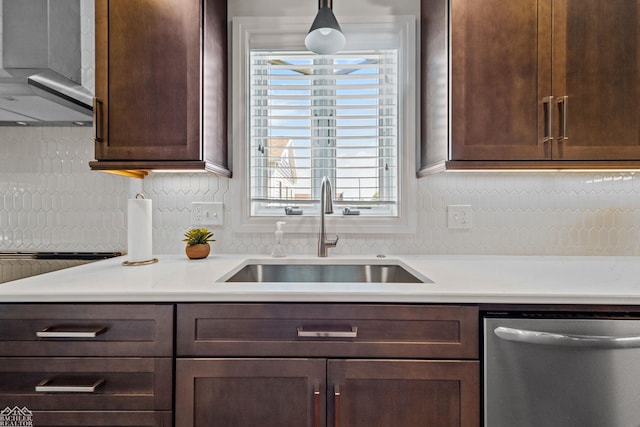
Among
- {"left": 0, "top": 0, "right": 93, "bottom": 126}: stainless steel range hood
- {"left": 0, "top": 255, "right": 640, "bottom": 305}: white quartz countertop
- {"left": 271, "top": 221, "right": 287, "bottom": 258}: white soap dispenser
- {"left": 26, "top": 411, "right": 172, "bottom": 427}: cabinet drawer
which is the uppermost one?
{"left": 0, "top": 0, "right": 93, "bottom": 126}: stainless steel range hood

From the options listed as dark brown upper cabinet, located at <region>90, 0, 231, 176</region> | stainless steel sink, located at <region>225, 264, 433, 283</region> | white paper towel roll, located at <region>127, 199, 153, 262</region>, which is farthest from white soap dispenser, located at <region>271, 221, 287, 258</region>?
white paper towel roll, located at <region>127, 199, 153, 262</region>

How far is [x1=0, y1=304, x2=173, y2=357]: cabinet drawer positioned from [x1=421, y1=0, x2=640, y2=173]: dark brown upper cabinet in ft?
4.04

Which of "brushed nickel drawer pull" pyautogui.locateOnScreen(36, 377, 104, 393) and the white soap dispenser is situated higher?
the white soap dispenser

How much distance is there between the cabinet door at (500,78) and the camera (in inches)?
49.4

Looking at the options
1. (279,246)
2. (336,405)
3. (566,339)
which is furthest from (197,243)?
(566,339)

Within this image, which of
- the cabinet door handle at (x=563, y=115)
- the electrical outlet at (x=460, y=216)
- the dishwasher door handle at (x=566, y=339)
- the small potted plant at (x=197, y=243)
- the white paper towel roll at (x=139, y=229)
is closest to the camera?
the dishwasher door handle at (x=566, y=339)

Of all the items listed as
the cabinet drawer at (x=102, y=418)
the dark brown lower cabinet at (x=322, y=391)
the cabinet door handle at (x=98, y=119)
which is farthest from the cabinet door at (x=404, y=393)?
the cabinet door handle at (x=98, y=119)

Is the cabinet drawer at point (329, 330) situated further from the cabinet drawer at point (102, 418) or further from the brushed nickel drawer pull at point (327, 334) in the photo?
the cabinet drawer at point (102, 418)

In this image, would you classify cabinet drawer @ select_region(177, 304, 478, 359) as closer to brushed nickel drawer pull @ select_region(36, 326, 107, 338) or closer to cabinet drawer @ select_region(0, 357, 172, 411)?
cabinet drawer @ select_region(0, 357, 172, 411)

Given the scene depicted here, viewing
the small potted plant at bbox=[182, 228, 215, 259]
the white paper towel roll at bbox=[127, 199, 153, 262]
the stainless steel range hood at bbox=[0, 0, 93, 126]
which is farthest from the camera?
the small potted plant at bbox=[182, 228, 215, 259]

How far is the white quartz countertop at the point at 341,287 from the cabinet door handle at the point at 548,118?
1.78 ft

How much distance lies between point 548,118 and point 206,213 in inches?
63.7

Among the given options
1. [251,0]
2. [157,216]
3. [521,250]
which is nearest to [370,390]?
[521,250]

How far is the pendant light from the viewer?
131 cm
